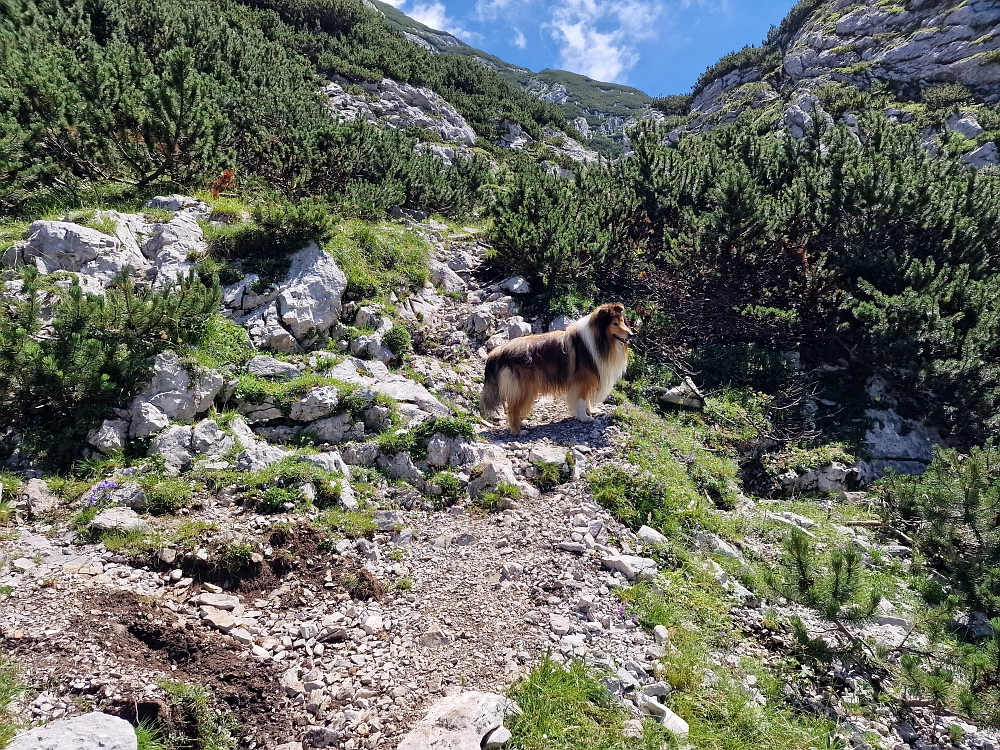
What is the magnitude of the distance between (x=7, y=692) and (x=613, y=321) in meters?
7.77

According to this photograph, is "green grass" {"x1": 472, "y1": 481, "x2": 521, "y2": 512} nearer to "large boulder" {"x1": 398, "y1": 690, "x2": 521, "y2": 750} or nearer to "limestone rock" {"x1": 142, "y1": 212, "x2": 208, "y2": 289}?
"large boulder" {"x1": 398, "y1": 690, "x2": 521, "y2": 750}

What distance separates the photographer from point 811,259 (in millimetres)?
11672

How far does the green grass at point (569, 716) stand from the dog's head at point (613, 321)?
5.35 metres

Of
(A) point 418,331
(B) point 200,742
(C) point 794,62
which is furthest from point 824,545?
(C) point 794,62

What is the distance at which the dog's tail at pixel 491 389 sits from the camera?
8.34 metres

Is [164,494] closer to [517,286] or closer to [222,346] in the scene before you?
[222,346]

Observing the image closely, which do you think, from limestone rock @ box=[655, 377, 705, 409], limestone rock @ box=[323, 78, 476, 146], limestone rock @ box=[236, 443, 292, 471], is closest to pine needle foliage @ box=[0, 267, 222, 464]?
limestone rock @ box=[236, 443, 292, 471]

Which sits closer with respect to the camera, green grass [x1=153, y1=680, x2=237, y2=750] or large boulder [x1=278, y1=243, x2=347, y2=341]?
green grass [x1=153, y1=680, x2=237, y2=750]

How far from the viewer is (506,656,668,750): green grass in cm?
351

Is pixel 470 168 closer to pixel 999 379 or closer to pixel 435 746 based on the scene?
pixel 999 379

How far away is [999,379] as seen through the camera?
9.23m

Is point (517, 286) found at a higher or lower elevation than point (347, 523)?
higher

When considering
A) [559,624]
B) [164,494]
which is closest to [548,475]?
[559,624]

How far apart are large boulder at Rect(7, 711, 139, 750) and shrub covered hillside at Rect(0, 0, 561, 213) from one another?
980 centimetres
